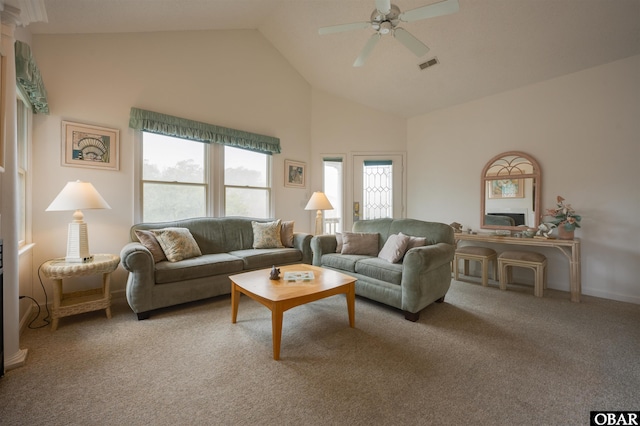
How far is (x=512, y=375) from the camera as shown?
1732mm

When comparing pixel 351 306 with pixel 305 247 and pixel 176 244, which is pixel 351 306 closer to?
pixel 305 247

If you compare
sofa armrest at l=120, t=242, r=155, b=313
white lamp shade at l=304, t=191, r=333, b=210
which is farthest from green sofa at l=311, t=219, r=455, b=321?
sofa armrest at l=120, t=242, r=155, b=313

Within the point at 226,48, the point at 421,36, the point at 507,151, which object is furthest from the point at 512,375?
the point at 226,48

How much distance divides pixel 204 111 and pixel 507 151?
445cm

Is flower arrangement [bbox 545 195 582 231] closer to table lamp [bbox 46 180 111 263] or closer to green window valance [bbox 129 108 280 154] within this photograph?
green window valance [bbox 129 108 280 154]

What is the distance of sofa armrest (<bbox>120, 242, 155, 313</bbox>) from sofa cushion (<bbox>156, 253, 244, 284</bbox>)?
4.8 inches

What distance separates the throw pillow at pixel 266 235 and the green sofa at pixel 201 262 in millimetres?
90

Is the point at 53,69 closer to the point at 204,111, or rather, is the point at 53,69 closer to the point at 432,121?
the point at 204,111

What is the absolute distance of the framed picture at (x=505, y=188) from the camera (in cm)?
387

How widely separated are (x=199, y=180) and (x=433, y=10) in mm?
3399

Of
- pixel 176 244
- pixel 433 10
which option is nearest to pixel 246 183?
pixel 176 244

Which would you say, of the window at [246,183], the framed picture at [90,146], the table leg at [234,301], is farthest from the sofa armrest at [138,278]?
the window at [246,183]

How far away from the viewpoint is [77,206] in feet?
8.10

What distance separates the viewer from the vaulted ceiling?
9.00 feet
